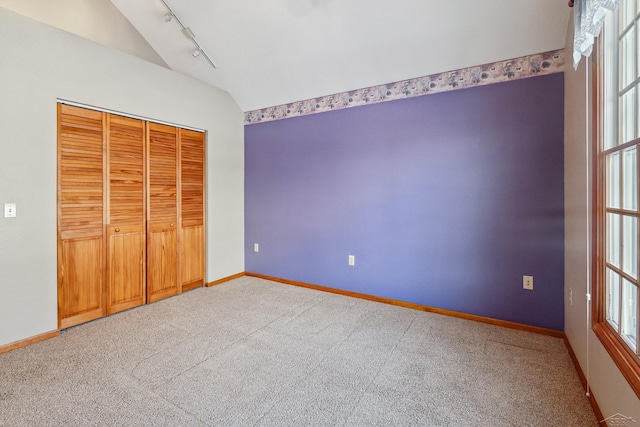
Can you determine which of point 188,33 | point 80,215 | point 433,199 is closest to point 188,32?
point 188,33

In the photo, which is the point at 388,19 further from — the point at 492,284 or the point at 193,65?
the point at 492,284

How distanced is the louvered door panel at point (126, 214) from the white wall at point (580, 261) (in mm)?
3669

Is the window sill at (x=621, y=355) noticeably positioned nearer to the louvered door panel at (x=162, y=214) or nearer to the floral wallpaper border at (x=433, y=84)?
the floral wallpaper border at (x=433, y=84)

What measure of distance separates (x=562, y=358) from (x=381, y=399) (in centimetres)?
142

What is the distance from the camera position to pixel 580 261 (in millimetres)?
1886

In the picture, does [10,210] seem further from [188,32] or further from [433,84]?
[433,84]

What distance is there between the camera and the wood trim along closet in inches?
99.3

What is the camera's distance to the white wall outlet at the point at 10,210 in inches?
84.6

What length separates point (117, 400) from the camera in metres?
1.61

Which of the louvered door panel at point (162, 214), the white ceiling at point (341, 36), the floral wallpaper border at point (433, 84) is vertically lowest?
the louvered door panel at point (162, 214)

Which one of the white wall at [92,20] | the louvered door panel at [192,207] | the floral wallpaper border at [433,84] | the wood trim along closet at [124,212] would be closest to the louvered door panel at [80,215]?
the wood trim along closet at [124,212]

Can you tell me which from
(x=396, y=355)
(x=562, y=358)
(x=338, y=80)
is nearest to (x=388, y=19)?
(x=338, y=80)

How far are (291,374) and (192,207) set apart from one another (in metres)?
2.48

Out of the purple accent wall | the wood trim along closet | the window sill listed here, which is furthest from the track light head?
the window sill
